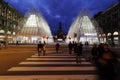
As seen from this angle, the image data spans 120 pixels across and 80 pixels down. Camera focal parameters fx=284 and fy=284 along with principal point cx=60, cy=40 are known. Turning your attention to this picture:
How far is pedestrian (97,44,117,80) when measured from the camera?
9.21 meters

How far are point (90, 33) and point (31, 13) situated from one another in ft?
77.6

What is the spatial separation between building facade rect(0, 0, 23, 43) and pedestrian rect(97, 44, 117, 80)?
82.7 meters

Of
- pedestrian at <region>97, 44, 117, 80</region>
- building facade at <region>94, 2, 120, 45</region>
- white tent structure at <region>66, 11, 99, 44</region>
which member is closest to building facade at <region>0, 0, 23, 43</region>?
white tent structure at <region>66, 11, 99, 44</region>

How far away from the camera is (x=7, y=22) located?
110 metres

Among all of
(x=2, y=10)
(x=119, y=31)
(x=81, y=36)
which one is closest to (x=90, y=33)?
(x=81, y=36)

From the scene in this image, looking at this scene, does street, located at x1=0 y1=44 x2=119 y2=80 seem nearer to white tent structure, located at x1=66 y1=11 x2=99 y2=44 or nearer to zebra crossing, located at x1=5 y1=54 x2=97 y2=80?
zebra crossing, located at x1=5 y1=54 x2=97 y2=80

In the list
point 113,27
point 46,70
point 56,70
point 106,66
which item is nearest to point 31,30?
point 113,27

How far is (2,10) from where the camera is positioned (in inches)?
3996

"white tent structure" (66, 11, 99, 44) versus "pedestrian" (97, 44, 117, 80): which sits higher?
"white tent structure" (66, 11, 99, 44)

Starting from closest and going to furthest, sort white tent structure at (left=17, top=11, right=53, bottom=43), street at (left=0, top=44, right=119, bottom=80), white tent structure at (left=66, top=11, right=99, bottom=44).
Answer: street at (left=0, top=44, right=119, bottom=80), white tent structure at (left=66, top=11, right=99, bottom=44), white tent structure at (left=17, top=11, right=53, bottom=43)

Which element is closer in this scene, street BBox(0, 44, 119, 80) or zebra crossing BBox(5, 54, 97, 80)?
street BBox(0, 44, 119, 80)

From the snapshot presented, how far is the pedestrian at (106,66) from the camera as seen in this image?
921 cm

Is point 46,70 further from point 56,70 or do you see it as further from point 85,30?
point 85,30

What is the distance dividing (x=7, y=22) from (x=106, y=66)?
339 ft
